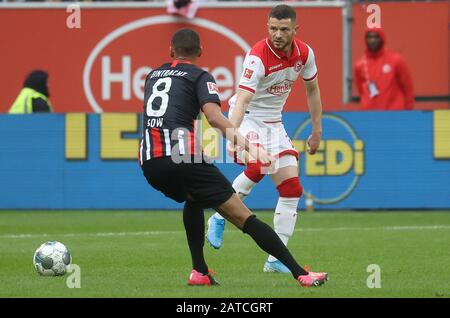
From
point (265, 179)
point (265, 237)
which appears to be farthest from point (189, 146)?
point (265, 179)

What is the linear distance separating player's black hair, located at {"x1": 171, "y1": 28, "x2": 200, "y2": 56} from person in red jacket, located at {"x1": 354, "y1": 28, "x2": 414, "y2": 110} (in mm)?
9808

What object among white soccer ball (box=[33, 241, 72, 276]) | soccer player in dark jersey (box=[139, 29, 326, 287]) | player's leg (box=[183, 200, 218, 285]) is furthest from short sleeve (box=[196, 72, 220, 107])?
white soccer ball (box=[33, 241, 72, 276])

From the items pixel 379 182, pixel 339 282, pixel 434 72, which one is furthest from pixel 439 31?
pixel 339 282


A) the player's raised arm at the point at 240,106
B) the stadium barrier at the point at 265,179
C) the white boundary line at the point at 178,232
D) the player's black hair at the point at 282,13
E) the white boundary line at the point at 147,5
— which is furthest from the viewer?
the white boundary line at the point at 147,5

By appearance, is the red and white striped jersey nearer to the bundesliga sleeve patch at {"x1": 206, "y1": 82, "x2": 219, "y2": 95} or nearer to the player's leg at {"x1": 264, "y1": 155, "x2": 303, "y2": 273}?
the player's leg at {"x1": 264, "y1": 155, "x2": 303, "y2": 273}

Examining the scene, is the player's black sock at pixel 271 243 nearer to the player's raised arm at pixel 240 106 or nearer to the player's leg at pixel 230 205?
the player's leg at pixel 230 205

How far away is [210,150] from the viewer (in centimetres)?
1664

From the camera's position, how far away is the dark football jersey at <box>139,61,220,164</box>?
909cm

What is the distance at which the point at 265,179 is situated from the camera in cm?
1728

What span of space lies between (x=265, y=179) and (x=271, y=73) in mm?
6802

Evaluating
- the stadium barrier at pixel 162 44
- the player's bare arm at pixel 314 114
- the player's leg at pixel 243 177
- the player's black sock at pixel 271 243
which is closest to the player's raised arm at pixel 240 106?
the player's leg at pixel 243 177

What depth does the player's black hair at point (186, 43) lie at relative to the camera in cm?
922

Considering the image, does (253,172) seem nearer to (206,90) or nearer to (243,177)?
(243,177)
